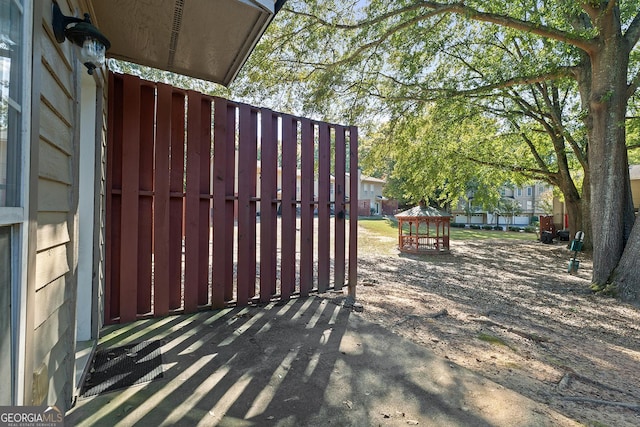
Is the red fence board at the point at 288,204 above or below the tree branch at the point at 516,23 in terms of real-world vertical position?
below

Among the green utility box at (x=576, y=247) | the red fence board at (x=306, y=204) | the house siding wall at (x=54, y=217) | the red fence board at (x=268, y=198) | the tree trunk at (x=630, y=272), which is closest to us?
the house siding wall at (x=54, y=217)

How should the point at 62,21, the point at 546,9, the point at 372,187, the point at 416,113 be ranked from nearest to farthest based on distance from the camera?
the point at 62,21, the point at 546,9, the point at 416,113, the point at 372,187

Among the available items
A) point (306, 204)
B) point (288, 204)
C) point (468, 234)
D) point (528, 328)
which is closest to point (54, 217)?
point (288, 204)

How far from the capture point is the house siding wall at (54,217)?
4.28 feet

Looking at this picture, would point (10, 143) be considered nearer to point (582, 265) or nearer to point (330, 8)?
point (330, 8)

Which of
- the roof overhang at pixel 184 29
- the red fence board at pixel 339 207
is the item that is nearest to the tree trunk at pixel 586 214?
the red fence board at pixel 339 207

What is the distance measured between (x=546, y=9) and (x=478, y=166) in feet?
24.7

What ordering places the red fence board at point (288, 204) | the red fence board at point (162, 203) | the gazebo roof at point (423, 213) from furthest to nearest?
the gazebo roof at point (423, 213) → the red fence board at point (288, 204) → the red fence board at point (162, 203)

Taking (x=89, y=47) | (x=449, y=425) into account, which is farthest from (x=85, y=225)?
(x=449, y=425)

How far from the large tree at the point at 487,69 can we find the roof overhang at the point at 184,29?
311 centimetres

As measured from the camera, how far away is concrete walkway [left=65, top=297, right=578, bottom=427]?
6.06ft

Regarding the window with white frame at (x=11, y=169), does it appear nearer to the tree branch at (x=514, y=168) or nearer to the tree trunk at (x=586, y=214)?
the tree branch at (x=514, y=168)

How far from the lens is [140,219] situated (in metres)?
3.18

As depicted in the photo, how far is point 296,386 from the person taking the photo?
2.18m
